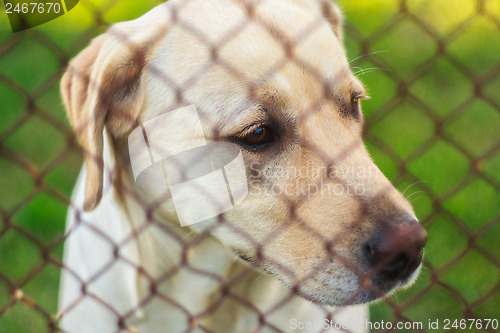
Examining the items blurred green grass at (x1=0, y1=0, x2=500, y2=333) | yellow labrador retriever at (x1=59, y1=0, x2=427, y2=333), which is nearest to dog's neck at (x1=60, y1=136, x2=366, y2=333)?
yellow labrador retriever at (x1=59, y1=0, x2=427, y2=333)

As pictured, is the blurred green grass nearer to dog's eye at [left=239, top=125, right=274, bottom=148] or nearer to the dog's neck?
the dog's neck

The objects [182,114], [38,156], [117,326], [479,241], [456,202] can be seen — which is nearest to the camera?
→ [182,114]

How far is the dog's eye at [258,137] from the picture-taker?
6.45ft

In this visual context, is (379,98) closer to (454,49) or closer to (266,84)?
(454,49)

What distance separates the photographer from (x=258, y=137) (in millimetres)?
1975

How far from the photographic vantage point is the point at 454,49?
4.28 m

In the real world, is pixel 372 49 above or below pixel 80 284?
below

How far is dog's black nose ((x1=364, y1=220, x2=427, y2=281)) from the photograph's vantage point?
1772 millimetres

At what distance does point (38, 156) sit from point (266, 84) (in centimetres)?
247

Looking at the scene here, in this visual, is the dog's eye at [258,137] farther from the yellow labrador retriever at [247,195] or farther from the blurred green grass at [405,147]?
the blurred green grass at [405,147]

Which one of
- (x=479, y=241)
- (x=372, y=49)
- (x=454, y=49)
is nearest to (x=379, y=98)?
(x=372, y=49)

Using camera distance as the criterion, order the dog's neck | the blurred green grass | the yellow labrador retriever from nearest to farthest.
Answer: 1. the yellow labrador retriever
2. the dog's neck
3. the blurred green grass

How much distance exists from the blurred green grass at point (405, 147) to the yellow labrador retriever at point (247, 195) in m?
0.57

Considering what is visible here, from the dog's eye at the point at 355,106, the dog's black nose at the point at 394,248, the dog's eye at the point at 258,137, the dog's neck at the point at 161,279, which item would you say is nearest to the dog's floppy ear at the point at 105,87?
the dog's neck at the point at 161,279
